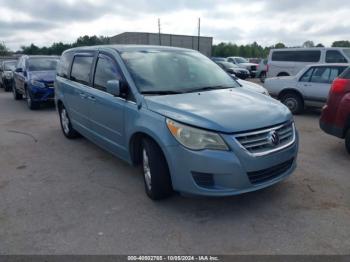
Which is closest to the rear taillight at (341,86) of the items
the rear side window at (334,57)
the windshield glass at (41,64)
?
the rear side window at (334,57)

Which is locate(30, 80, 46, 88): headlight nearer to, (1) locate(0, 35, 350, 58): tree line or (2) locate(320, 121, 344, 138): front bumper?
(2) locate(320, 121, 344, 138): front bumper

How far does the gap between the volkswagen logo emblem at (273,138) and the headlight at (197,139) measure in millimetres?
531

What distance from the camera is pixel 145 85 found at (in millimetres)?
4129

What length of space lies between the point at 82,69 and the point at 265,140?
3.54 m

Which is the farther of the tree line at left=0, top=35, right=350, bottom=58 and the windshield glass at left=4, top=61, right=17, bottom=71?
the tree line at left=0, top=35, right=350, bottom=58

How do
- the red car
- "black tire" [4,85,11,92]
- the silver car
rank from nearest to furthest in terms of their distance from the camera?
the red car → the silver car → "black tire" [4,85,11,92]

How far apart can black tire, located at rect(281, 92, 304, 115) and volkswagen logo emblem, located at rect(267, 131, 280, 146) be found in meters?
6.26

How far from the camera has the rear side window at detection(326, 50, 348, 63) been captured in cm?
1314

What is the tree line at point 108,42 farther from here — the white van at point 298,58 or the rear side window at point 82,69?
the rear side window at point 82,69

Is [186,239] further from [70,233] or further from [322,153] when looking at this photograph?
[322,153]

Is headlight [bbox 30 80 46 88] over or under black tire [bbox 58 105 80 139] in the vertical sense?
over

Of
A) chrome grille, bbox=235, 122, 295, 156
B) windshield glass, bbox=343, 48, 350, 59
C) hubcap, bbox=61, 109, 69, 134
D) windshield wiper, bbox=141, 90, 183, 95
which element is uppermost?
windshield glass, bbox=343, 48, 350, 59

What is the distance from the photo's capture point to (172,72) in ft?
14.7

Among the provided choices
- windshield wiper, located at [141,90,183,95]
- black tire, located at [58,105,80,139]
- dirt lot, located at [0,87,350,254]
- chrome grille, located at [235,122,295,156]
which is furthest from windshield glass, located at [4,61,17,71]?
chrome grille, located at [235,122,295,156]
